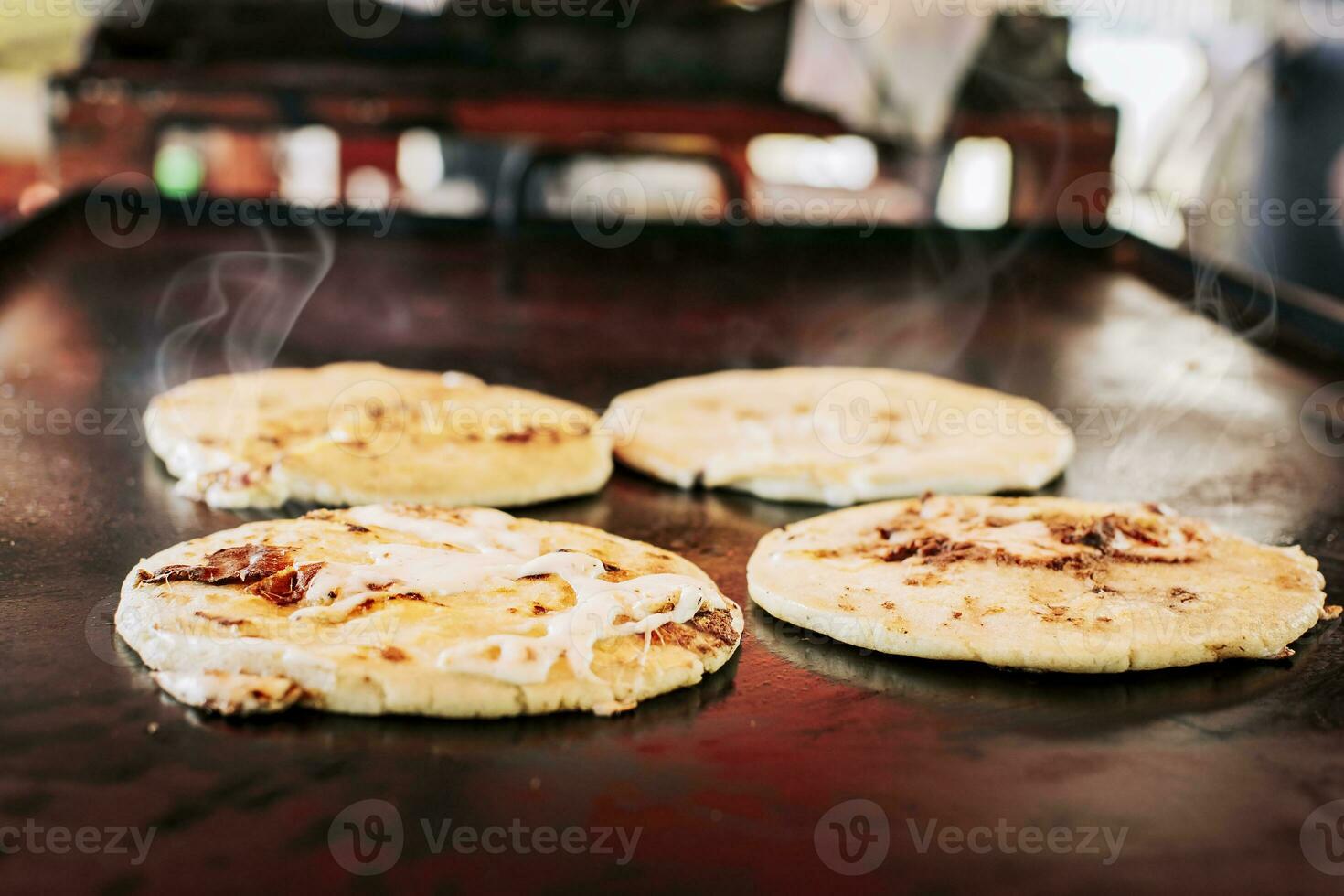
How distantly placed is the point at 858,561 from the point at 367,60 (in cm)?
514

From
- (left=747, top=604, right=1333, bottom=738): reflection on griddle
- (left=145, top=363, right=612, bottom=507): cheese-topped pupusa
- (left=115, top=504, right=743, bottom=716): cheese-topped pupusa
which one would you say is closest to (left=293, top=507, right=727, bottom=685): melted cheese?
(left=115, top=504, right=743, bottom=716): cheese-topped pupusa

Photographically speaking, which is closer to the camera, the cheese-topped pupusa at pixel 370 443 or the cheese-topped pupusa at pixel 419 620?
the cheese-topped pupusa at pixel 419 620

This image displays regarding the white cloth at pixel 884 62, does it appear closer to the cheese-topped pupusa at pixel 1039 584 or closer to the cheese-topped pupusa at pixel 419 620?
the cheese-topped pupusa at pixel 1039 584

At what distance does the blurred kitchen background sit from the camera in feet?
19.3

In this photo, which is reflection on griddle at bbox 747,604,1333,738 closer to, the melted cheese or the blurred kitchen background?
the melted cheese

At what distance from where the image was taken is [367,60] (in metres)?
6.37

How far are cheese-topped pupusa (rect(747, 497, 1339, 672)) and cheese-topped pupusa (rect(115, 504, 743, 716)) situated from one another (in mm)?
192

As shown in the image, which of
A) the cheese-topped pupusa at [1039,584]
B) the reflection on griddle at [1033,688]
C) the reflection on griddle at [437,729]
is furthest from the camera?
the cheese-topped pupusa at [1039,584]

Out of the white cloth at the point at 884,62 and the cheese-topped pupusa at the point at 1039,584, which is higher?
the white cloth at the point at 884,62

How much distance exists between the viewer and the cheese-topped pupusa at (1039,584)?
1.72 m

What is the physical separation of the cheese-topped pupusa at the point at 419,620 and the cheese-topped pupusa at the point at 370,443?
283 mm

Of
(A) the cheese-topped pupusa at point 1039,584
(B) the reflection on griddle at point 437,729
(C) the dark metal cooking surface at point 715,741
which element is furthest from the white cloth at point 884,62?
(B) the reflection on griddle at point 437,729

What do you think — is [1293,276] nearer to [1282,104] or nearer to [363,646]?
[1282,104]

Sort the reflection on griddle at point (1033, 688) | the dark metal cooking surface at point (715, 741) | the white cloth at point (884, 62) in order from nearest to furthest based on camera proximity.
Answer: the dark metal cooking surface at point (715, 741) < the reflection on griddle at point (1033, 688) < the white cloth at point (884, 62)
